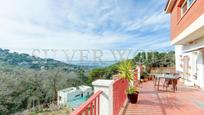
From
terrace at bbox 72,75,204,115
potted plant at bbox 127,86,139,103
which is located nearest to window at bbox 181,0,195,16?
terrace at bbox 72,75,204,115

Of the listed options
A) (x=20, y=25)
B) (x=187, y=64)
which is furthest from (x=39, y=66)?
(x=187, y=64)

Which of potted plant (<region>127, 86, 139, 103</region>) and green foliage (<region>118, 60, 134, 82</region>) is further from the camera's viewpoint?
potted plant (<region>127, 86, 139, 103</region>)

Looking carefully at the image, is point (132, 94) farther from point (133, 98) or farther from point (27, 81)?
point (27, 81)

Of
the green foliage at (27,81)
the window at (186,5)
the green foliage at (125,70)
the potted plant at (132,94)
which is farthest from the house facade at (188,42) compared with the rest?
the green foliage at (27,81)

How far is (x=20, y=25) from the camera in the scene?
62.2 feet

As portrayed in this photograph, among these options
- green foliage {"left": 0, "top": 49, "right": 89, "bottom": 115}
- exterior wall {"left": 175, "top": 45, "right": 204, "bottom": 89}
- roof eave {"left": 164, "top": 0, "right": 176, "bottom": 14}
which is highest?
roof eave {"left": 164, "top": 0, "right": 176, "bottom": 14}

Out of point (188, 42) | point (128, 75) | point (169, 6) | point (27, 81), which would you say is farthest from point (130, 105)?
point (27, 81)

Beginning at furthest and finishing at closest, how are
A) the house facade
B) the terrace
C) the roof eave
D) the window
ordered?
the roof eave < the window < the house facade < the terrace

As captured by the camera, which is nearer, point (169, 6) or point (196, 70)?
point (196, 70)

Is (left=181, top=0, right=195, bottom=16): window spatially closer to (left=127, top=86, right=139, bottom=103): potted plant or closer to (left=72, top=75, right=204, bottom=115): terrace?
(left=72, top=75, right=204, bottom=115): terrace

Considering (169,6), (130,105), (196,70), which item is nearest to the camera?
(130,105)

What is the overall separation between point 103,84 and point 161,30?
21232 mm

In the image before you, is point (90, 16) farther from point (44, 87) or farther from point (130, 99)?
point (130, 99)

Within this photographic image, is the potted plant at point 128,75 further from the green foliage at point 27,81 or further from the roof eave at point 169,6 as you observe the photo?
the green foliage at point 27,81
